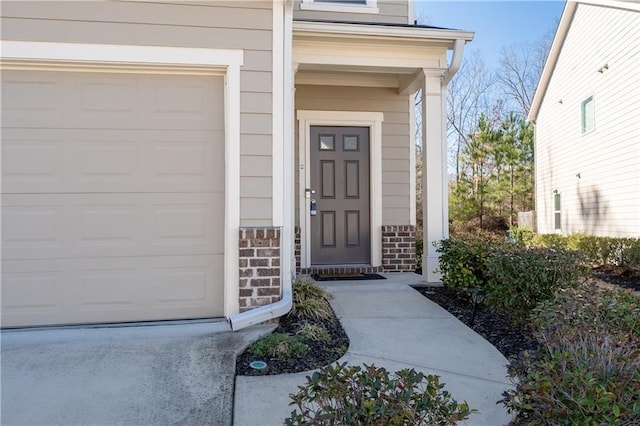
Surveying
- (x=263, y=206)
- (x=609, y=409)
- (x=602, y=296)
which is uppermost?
(x=263, y=206)

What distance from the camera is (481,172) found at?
15.1 meters

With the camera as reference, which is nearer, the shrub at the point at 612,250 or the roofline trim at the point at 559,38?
the shrub at the point at 612,250

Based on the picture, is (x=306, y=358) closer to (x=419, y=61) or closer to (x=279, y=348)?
(x=279, y=348)

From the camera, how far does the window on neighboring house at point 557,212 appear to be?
1227 cm

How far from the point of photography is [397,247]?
6.50 m

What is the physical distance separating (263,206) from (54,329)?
1.96m

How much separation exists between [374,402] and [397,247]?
4.98 meters

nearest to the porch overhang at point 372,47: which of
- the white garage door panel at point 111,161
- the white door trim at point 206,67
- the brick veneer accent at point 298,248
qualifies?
the white door trim at point 206,67

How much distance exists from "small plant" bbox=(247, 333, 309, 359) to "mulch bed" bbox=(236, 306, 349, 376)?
1.4 inches

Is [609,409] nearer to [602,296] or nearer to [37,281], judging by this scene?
[602,296]

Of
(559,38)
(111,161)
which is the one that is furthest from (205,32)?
(559,38)

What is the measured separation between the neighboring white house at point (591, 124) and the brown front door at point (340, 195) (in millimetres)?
5819

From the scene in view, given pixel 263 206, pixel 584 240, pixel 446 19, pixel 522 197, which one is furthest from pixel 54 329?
pixel 446 19

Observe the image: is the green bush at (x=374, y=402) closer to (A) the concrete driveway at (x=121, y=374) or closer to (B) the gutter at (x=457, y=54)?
(A) the concrete driveway at (x=121, y=374)
